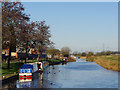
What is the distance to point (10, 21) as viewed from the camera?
147 ft

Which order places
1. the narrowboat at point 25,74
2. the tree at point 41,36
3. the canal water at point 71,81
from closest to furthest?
the canal water at point 71,81, the narrowboat at point 25,74, the tree at point 41,36

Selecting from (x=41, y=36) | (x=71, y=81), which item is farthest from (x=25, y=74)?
(x=41, y=36)

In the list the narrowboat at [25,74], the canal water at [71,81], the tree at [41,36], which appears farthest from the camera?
the tree at [41,36]

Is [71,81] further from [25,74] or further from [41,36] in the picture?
[41,36]

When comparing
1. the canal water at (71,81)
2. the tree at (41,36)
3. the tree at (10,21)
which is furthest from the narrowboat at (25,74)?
the tree at (41,36)

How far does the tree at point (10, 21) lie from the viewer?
4162 centimetres

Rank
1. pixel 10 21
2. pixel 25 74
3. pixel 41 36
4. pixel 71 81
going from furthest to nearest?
1. pixel 41 36
2. pixel 10 21
3. pixel 71 81
4. pixel 25 74

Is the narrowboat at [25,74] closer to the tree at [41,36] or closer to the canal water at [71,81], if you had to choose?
the canal water at [71,81]

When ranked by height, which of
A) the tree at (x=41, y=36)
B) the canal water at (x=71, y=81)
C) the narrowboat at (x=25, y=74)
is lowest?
the canal water at (x=71, y=81)

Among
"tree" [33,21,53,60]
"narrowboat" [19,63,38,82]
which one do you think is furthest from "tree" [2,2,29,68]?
"tree" [33,21,53,60]

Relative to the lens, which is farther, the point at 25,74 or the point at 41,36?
the point at 41,36

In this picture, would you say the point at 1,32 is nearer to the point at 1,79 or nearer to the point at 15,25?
the point at 15,25

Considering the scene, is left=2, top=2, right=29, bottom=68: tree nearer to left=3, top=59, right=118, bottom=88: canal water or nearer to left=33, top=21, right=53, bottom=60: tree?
left=3, top=59, right=118, bottom=88: canal water

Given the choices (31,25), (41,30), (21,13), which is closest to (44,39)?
(41,30)
